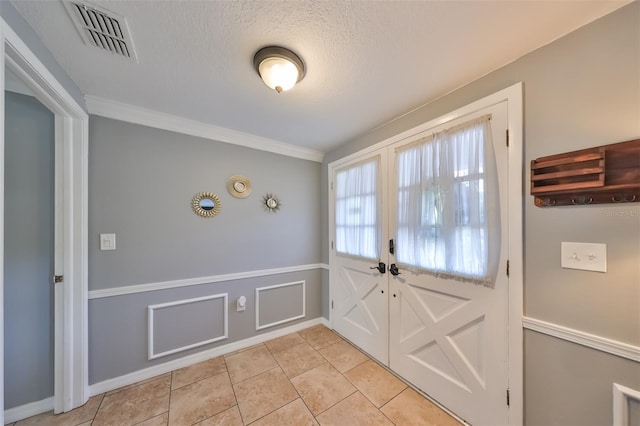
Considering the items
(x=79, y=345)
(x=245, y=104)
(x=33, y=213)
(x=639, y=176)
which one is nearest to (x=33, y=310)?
(x=79, y=345)

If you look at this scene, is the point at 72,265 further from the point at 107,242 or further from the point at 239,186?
the point at 239,186

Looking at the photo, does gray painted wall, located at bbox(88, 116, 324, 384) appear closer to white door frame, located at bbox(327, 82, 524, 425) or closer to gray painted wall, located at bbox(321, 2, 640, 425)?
white door frame, located at bbox(327, 82, 524, 425)

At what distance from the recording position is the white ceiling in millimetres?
1047

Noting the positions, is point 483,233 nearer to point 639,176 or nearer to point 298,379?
point 639,176

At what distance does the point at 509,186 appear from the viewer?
1333mm

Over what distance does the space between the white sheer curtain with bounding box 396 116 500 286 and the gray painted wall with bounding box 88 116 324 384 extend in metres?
1.49

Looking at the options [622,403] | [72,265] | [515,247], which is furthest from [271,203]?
[622,403]

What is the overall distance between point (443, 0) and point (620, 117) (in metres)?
1.00

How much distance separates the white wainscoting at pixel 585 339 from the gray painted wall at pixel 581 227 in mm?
25

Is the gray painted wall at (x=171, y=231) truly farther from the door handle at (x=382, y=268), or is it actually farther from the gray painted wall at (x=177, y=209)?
the door handle at (x=382, y=268)

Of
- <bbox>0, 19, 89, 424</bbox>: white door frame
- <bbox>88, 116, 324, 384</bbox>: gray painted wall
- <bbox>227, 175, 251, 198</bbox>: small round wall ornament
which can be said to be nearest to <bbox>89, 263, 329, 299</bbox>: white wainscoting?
<bbox>88, 116, 324, 384</bbox>: gray painted wall

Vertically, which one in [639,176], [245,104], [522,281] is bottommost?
[522,281]

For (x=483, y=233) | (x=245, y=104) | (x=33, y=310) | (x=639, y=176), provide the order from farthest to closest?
1. (x=245, y=104)
2. (x=33, y=310)
3. (x=483, y=233)
4. (x=639, y=176)

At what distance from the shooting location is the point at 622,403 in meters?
1.00
